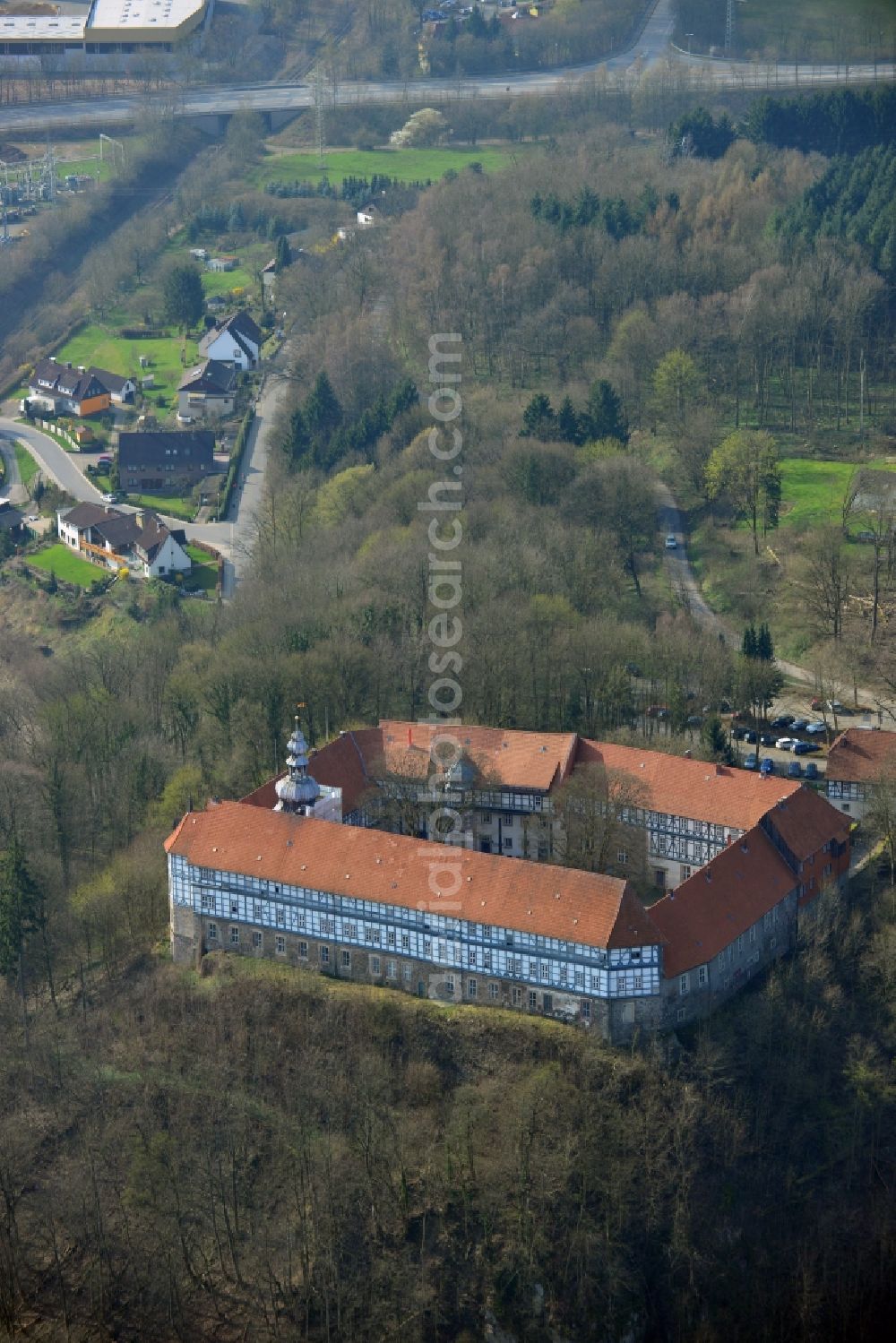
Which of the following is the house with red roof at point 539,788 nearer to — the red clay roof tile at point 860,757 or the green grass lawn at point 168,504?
the red clay roof tile at point 860,757

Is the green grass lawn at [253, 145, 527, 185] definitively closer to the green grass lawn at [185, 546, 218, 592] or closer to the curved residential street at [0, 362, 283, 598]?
the curved residential street at [0, 362, 283, 598]

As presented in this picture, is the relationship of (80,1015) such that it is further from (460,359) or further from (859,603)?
(460,359)

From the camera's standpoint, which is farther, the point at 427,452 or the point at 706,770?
the point at 427,452

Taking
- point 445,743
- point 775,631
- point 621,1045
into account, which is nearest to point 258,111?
point 775,631

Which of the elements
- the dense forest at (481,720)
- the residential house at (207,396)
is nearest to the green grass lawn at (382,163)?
the dense forest at (481,720)

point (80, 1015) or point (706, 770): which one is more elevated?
point (706, 770)

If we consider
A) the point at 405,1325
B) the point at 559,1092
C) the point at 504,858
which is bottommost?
the point at 405,1325

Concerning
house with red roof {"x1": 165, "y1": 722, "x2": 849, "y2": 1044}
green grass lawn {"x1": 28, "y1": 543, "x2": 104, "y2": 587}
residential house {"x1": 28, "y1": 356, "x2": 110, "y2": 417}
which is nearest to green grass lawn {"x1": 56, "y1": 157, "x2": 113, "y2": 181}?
residential house {"x1": 28, "y1": 356, "x2": 110, "y2": 417}
